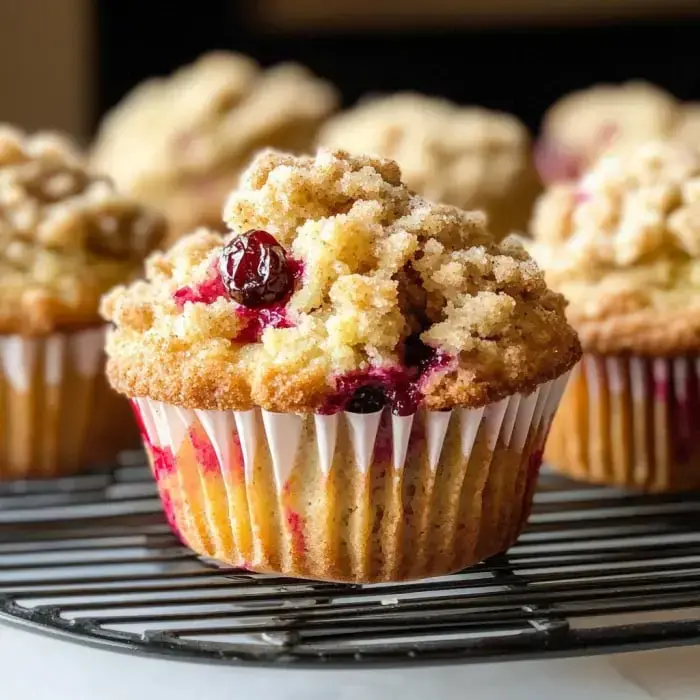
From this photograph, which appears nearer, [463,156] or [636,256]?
[636,256]

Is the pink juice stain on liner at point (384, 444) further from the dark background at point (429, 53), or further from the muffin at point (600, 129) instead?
the dark background at point (429, 53)

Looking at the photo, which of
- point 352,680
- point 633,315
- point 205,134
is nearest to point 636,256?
point 633,315

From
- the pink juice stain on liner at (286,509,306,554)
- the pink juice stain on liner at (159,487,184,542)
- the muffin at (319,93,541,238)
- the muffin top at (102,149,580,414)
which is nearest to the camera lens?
the muffin top at (102,149,580,414)

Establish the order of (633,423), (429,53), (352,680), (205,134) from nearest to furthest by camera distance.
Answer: (352,680) → (633,423) → (205,134) → (429,53)

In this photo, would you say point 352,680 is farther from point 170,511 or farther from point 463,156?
point 463,156

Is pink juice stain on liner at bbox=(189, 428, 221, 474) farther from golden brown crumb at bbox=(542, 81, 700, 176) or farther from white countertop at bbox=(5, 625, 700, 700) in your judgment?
golden brown crumb at bbox=(542, 81, 700, 176)

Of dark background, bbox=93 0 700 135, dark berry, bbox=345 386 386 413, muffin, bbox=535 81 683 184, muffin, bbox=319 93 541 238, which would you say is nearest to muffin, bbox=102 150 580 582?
dark berry, bbox=345 386 386 413
